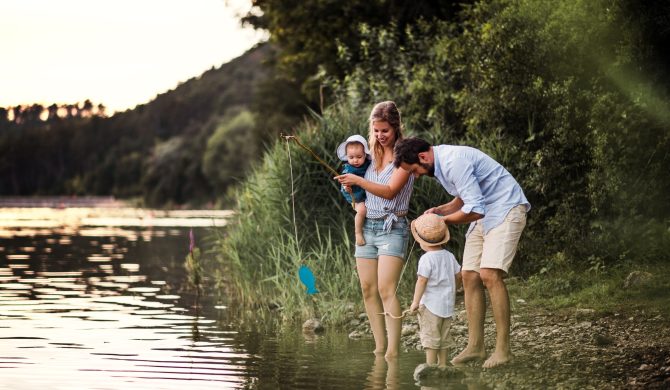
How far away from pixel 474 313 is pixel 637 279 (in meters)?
4.53

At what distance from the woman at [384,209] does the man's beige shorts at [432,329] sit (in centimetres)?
49

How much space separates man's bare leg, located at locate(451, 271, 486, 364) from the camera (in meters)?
9.95

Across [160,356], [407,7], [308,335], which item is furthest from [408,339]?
[407,7]

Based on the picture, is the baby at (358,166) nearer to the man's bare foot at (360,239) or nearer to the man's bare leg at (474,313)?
the man's bare foot at (360,239)

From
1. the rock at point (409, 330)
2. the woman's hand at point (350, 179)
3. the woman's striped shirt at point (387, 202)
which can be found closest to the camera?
the woman's hand at point (350, 179)

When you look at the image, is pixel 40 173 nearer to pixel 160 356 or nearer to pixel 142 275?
pixel 142 275

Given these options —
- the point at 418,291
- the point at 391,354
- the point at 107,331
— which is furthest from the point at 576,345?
the point at 107,331

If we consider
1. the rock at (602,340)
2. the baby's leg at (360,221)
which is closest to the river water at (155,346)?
the baby's leg at (360,221)

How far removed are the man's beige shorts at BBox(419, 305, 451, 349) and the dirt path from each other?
347 millimetres

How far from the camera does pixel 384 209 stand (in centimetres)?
1007

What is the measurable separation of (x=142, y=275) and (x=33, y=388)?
46.1 ft

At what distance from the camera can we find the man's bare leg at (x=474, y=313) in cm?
995

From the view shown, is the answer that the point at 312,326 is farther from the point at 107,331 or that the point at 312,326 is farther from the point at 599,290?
the point at 599,290

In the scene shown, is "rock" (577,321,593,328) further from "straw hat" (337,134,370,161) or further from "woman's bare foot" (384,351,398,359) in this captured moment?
"straw hat" (337,134,370,161)
